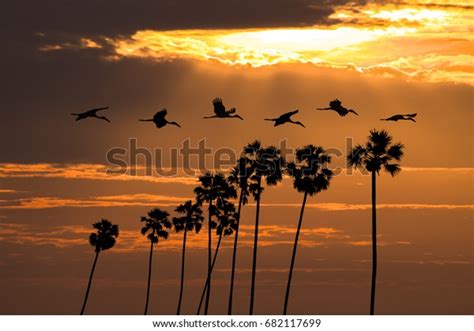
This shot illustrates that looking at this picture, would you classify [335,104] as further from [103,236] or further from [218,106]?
[103,236]

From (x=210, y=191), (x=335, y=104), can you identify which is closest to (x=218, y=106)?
(x=335, y=104)

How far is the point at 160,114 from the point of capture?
6066 cm

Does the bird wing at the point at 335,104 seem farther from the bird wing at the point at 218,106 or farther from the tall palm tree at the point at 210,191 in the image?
the tall palm tree at the point at 210,191

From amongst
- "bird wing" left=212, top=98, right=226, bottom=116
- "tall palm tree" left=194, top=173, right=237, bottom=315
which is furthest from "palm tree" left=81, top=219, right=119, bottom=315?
"bird wing" left=212, top=98, right=226, bottom=116

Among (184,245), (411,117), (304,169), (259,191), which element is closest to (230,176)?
(259,191)

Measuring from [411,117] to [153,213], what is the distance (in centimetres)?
5565

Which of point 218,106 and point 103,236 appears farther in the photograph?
point 103,236

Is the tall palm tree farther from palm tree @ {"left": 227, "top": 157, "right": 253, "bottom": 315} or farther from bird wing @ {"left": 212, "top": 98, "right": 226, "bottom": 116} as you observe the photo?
bird wing @ {"left": 212, "top": 98, "right": 226, "bottom": 116}

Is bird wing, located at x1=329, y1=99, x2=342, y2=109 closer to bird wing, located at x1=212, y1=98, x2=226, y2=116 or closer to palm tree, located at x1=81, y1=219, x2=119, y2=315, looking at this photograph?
bird wing, located at x1=212, y1=98, x2=226, y2=116

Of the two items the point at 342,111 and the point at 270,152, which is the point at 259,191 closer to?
the point at 270,152

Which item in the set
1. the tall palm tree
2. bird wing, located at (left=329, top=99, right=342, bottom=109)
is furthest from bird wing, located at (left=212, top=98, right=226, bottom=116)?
the tall palm tree

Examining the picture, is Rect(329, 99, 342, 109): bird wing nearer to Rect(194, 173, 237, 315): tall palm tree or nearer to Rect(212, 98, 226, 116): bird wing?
Rect(212, 98, 226, 116): bird wing

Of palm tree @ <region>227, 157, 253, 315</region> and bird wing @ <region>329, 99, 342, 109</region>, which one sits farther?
palm tree @ <region>227, 157, 253, 315</region>

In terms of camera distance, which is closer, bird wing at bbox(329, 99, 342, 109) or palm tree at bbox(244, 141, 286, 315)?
bird wing at bbox(329, 99, 342, 109)
